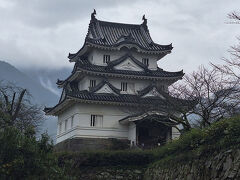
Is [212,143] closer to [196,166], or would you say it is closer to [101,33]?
[196,166]

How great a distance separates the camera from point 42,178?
13.4 m

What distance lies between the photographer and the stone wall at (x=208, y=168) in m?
14.1

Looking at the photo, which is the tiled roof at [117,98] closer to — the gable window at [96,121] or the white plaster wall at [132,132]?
the gable window at [96,121]

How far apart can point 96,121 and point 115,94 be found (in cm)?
274

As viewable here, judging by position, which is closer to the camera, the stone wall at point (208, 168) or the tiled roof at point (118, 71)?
the stone wall at point (208, 168)

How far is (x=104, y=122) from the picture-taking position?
34938mm

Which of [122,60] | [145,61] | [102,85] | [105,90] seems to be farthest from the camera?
[145,61]

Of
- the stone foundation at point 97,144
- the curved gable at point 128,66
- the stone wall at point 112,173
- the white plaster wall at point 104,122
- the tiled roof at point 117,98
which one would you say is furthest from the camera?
the curved gable at point 128,66

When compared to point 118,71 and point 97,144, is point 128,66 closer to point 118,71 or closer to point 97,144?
point 118,71

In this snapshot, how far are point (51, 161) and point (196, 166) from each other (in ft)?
21.0

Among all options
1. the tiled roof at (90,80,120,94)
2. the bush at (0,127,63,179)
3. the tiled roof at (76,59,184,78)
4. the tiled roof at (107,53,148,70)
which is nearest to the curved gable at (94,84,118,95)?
the tiled roof at (90,80,120,94)

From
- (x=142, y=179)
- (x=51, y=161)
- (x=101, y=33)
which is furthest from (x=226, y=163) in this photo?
(x=101, y=33)

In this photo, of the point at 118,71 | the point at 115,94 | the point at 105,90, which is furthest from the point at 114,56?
the point at 115,94

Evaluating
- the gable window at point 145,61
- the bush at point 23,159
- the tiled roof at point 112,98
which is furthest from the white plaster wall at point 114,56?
the bush at point 23,159
